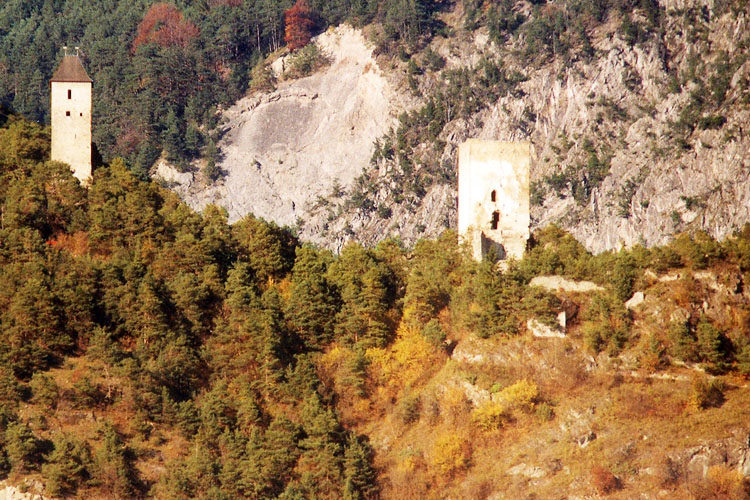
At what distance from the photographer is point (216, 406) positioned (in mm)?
51469

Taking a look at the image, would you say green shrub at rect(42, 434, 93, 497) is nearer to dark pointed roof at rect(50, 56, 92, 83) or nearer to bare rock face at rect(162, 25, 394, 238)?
dark pointed roof at rect(50, 56, 92, 83)

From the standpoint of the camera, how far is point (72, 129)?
2404 inches

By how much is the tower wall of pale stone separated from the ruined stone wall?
13.4 m

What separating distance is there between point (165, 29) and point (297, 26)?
372 inches

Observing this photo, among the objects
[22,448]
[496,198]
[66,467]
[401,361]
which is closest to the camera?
[66,467]

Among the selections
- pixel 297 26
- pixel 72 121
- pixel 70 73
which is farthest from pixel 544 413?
pixel 297 26

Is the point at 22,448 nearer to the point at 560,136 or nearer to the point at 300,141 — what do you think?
the point at 560,136

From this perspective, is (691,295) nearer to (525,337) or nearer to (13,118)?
(525,337)

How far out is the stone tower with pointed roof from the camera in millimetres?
60875

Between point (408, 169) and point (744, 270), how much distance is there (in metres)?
49.3

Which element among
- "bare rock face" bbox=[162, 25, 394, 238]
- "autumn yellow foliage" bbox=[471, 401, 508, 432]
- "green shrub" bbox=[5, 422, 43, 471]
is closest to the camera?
"green shrub" bbox=[5, 422, 43, 471]

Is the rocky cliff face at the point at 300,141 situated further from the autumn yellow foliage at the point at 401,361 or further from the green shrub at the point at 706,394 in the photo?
the green shrub at the point at 706,394

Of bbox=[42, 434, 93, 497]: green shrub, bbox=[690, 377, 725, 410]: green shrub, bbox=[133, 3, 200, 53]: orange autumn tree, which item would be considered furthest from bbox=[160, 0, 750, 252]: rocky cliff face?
bbox=[42, 434, 93, 497]: green shrub

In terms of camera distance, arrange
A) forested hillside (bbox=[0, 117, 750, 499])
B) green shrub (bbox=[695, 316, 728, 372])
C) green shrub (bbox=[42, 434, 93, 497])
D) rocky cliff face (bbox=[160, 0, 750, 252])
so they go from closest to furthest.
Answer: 1. green shrub (bbox=[42, 434, 93, 497])
2. forested hillside (bbox=[0, 117, 750, 499])
3. green shrub (bbox=[695, 316, 728, 372])
4. rocky cliff face (bbox=[160, 0, 750, 252])
